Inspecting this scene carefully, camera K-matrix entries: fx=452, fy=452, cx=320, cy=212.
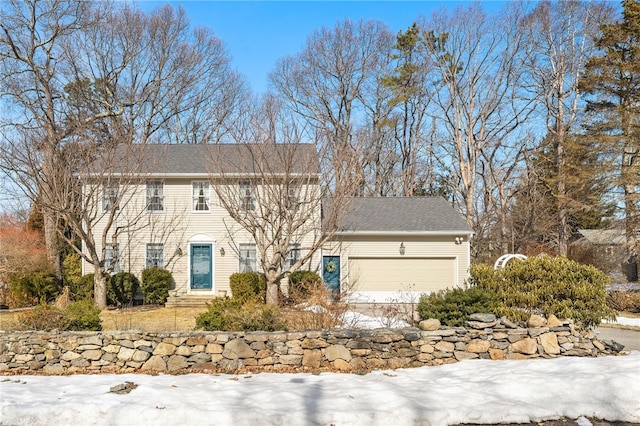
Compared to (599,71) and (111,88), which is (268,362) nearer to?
(599,71)

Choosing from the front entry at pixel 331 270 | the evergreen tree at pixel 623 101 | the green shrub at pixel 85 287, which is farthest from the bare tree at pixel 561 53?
the green shrub at pixel 85 287

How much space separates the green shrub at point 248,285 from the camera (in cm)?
1430

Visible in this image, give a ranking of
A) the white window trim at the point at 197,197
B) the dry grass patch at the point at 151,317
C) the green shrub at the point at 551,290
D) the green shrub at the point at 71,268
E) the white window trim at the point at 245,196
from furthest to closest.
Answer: the green shrub at the point at 71,268
the white window trim at the point at 197,197
the white window trim at the point at 245,196
the dry grass patch at the point at 151,317
the green shrub at the point at 551,290

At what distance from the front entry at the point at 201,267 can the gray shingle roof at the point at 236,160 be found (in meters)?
2.69

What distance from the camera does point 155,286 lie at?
14.9m

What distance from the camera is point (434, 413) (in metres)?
5.09

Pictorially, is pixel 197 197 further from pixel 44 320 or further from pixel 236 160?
pixel 44 320

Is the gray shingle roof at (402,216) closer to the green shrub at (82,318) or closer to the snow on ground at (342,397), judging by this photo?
the green shrub at (82,318)

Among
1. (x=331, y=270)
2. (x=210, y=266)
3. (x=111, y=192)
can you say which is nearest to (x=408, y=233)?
(x=331, y=270)

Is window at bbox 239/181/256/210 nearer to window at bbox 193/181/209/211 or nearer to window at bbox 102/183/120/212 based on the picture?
window at bbox 193/181/209/211

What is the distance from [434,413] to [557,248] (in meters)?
20.5

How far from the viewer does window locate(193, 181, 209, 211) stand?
627 inches

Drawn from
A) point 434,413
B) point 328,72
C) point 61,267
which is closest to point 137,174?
point 61,267

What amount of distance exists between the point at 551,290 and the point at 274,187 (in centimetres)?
753
